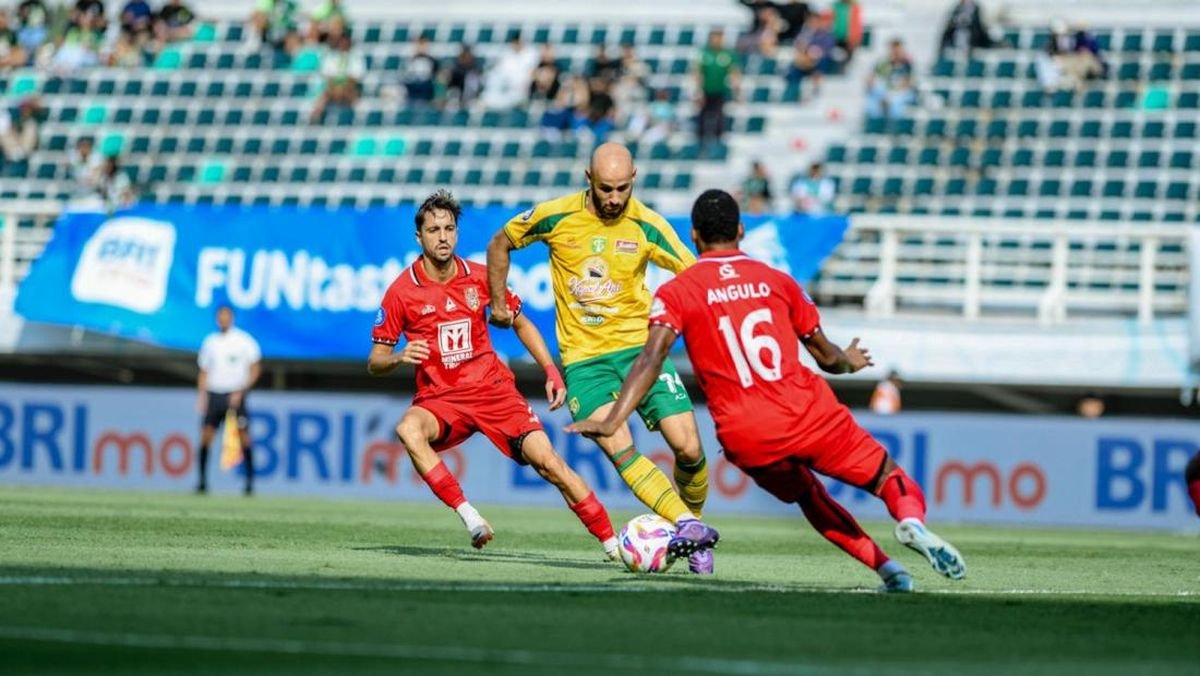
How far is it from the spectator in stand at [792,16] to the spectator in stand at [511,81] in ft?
12.4

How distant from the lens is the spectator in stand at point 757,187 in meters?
27.5

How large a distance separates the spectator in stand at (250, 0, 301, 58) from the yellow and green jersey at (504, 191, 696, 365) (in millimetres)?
23203

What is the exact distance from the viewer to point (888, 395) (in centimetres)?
2455

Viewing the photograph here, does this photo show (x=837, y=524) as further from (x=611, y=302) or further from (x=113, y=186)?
(x=113, y=186)

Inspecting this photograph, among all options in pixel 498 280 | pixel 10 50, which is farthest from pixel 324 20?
pixel 498 280

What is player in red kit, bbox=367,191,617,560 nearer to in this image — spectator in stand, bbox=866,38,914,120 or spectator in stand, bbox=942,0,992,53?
spectator in stand, bbox=866,38,914,120

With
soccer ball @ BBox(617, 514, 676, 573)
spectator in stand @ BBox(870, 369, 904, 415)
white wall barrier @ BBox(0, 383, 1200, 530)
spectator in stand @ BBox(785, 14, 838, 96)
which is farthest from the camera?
spectator in stand @ BBox(785, 14, 838, 96)

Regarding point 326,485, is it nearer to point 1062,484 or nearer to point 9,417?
point 9,417

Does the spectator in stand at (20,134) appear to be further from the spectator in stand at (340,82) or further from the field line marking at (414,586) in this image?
the field line marking at (414,586)

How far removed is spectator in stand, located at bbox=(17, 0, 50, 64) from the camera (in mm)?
36250

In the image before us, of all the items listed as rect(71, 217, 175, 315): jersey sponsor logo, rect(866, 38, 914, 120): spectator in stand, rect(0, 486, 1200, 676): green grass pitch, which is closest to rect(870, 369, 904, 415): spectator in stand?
rect(866, 38, 914, 120): spectator in stand

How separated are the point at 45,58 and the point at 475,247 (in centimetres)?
1300

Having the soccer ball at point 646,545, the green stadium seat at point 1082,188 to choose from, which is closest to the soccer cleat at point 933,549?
the soccer ball at point 646,545

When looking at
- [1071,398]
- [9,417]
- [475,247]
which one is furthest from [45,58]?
[1071,398]
